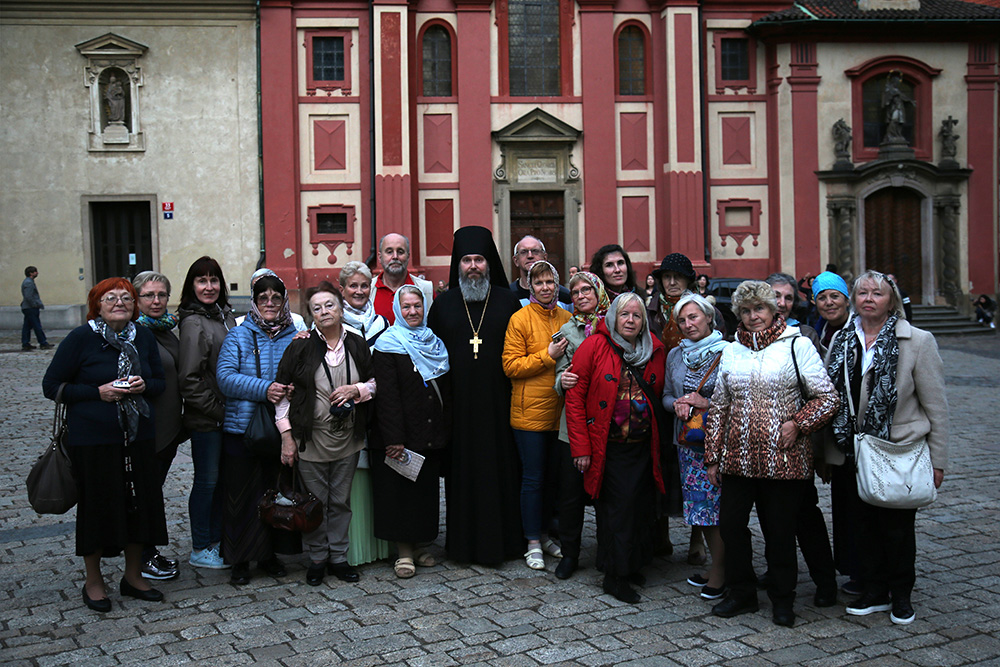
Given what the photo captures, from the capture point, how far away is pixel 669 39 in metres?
24.0

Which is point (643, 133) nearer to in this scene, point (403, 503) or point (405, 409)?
point (405, 409)

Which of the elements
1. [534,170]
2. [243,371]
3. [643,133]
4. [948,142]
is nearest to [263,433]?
[243,371]

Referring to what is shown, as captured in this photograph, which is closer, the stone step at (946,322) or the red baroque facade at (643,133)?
the red baroque facade at (643,133)

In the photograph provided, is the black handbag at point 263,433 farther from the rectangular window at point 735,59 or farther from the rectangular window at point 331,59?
the rectangular window at point 735,59

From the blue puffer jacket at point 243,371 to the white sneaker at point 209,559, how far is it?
895 millimetres

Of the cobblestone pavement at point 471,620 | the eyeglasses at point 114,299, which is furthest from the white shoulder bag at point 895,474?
the eyeglasses at point 114,299

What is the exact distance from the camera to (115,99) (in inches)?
932

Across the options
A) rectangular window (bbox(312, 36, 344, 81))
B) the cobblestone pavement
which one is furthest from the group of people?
rectangular window (bbox(312, 36, 344, 81))

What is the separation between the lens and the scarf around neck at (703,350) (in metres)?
5.52

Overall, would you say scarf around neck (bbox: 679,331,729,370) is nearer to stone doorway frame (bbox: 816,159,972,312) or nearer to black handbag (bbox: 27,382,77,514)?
black handbag (bbox: 27,382,77,514)

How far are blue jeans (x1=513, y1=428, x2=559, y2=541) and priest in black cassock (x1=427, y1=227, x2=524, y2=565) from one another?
0.06m

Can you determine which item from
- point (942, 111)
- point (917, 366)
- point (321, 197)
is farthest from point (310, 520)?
point (942, 111)

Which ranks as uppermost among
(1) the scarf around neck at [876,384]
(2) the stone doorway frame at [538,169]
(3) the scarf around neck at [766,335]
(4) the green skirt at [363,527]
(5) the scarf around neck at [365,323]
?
(2) the stone doorway frame at [538,169]

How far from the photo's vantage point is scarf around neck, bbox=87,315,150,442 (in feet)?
17.7
